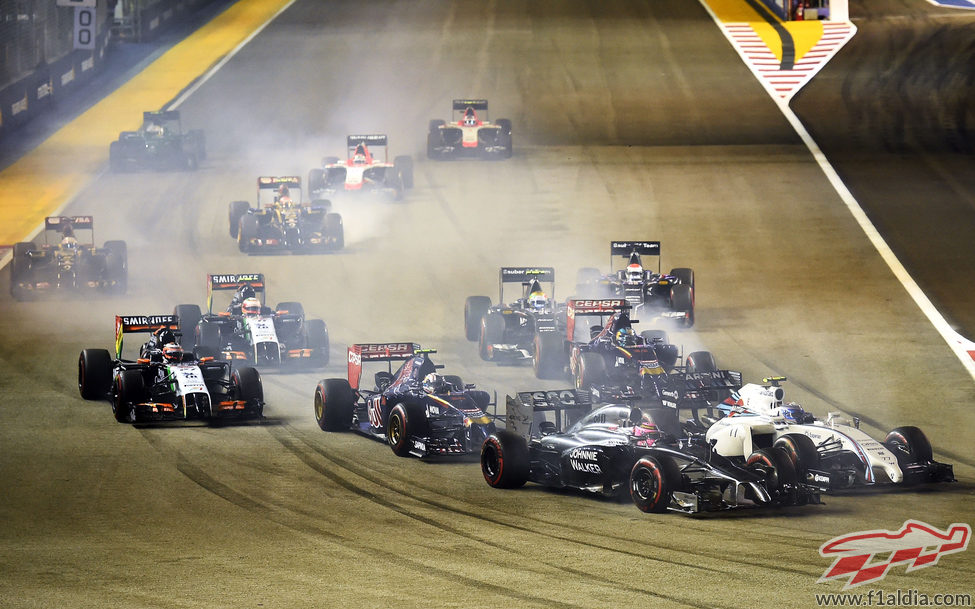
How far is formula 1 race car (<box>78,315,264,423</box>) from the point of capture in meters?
25.3

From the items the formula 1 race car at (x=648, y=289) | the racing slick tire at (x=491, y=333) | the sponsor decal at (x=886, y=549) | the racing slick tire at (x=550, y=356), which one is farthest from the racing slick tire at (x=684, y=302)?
the sponsor decal at (x=886, y=549)

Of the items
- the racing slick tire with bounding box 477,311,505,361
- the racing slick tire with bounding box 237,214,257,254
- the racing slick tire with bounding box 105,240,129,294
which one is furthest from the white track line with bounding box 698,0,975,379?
the racing slick tire with bounding box 105,240,129,294

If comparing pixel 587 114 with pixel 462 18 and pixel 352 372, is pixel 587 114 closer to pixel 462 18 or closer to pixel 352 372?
pixel 462 18

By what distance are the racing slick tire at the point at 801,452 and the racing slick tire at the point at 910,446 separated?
129cm

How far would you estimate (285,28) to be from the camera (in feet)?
233

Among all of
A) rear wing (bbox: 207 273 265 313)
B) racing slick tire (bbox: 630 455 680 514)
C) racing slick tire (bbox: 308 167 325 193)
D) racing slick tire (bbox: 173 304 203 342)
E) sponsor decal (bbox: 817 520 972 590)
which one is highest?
racing slick tire (bbox: 308 167 325 193)

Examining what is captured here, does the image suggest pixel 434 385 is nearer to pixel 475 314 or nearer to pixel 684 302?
pixel 475 314

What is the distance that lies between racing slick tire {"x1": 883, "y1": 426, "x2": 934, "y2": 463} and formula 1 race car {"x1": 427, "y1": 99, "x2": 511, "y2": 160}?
101ft

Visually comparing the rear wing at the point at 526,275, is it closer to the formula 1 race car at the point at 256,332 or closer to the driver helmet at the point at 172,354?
the formula 1 race car at the point at 256,332

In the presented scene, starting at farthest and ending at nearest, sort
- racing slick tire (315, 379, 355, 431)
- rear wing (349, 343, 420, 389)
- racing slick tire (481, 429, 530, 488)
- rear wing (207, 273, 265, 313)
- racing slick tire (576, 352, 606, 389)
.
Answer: rear wing (207, 273, 265, 313), racing slick tire (576, 352, 606, 389), rear wing (349, 343, 420, 389), racing slick tire (315, 379, 355, 431), racing slick tire (481, 429, 530, 488)

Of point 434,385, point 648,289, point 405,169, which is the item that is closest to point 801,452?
point 434,385

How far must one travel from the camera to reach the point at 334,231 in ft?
135

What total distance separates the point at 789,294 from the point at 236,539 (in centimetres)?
2201

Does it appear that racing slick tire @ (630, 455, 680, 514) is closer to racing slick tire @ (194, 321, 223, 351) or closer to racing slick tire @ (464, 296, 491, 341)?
racing slick tire @ (194, 321, 223, 351)
